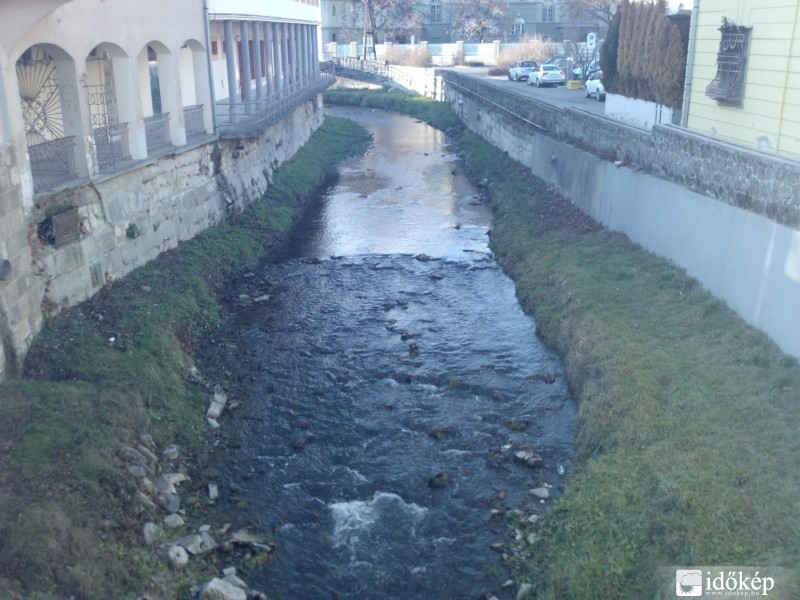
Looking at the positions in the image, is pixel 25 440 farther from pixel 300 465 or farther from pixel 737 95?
pixel 737 95

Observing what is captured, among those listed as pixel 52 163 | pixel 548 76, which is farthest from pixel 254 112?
pixel 548 76

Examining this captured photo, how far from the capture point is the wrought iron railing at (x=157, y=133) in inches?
607

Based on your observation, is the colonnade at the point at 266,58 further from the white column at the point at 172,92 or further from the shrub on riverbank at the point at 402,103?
the shrub on riverbank at the point at 402,103

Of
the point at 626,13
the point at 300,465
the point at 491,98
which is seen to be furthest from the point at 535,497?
the point at 491,98

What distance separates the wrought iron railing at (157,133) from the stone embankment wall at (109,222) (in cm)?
28

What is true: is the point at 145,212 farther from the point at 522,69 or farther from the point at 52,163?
the point at 522,69

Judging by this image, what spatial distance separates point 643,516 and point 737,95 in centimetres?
935

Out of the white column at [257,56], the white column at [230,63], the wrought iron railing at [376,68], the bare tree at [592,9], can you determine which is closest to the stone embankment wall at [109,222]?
the white column at [230,63]

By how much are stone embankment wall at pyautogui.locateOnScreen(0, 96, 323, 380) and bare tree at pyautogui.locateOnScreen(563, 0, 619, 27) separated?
1167 inches

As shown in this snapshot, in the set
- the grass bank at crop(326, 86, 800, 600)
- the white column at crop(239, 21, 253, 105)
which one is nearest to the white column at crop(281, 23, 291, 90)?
the white column at crop(239, 21, 253, 105)

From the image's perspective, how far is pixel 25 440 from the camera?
8219 mm

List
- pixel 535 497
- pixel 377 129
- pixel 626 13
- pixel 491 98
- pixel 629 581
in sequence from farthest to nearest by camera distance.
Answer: pixel 377 129 < pixel 491 98 < pixel 626 13 < pixel 535 497 < pixel 629 581

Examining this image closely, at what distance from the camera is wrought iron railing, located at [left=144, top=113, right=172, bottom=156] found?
15.4m

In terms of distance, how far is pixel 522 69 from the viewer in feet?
145
